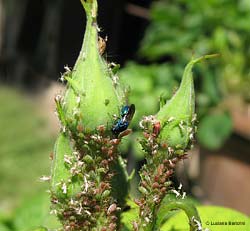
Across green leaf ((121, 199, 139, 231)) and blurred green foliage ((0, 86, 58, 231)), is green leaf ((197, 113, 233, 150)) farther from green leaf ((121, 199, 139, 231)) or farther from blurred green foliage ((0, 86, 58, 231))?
green leaf ((121, 199, 139, 231))

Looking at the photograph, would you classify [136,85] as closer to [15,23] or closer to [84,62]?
[84,62]

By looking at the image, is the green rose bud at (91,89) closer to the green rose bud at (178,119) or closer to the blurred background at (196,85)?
the green rose bud at (178,119)

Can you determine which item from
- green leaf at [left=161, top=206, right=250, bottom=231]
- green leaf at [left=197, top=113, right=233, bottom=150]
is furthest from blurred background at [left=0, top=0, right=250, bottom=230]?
green leaf at [left=161, top=206, right=250, bottom=231]

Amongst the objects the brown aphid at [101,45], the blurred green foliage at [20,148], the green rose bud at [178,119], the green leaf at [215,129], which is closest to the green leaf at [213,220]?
the green rose bud at [178,119]

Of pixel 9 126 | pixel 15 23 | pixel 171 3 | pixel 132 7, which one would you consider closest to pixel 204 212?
pixel 171 3

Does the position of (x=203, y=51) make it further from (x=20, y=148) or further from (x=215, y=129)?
(x=20, y=148)

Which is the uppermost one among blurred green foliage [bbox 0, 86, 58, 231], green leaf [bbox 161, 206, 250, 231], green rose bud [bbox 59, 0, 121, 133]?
green rose bud [bbox 59, 0, 121, 133]

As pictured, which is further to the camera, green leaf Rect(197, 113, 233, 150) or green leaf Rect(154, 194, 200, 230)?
green leaf Rect(197, 113, 233, 150)

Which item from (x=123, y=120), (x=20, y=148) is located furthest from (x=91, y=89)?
(x=20, y=148)
